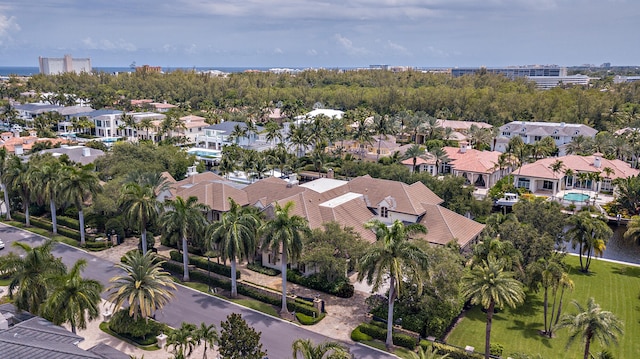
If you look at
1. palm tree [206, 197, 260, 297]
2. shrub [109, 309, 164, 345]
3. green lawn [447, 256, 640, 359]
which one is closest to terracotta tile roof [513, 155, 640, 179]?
green lawn [447, 256, 640, 359]

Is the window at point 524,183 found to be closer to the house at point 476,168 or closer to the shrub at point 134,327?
the house at point 476,168

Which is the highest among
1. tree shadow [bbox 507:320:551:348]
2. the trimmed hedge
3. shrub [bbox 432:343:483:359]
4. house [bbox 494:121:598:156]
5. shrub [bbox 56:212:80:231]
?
house [bbox 494:121:598:156]

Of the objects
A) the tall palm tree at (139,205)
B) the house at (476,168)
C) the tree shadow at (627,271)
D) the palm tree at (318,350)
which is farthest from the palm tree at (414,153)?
the palm tree at (318,350)

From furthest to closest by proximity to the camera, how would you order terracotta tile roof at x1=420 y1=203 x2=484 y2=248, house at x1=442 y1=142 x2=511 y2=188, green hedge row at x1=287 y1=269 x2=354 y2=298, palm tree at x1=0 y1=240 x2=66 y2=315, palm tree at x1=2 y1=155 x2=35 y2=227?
house at x1=442 y1=142 x2=511 y2=188 → palm tree at x1=2 y1=155 x2=35 y2=227 → terracotta tile roof at x1=420 y1=203 x2=484 y2=248 → green hedge row at x1=287 y1=269 x2=354 y2=298 → palm tree at x1=0 y1=240 x2=66 y2=315

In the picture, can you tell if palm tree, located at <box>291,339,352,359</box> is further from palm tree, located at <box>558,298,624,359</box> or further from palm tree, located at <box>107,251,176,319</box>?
palm tree, located at <box>558,298,624,359</box>

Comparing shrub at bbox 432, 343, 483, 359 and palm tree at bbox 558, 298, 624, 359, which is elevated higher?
palm tree at bbox 558, 298, 624, 359

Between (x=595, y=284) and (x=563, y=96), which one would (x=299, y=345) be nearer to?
(x=595, y=284)
